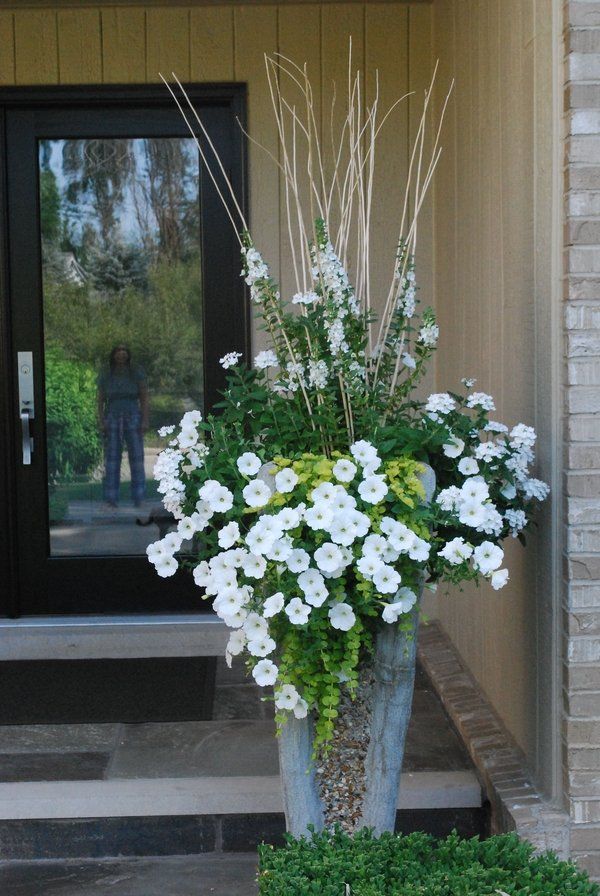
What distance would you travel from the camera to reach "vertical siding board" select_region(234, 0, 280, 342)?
415 cm

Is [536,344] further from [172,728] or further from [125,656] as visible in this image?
[125,656]

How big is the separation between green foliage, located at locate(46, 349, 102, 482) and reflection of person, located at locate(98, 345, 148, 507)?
0.04 meters

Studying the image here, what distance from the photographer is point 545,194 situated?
98.2 inches

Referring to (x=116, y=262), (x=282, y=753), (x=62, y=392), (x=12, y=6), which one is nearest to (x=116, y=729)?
(x=282, y=753)

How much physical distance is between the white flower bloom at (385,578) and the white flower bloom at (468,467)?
0.34 metres

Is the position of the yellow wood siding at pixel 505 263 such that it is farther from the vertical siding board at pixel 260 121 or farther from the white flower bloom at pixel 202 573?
the white flower bloom at pixel 202 573

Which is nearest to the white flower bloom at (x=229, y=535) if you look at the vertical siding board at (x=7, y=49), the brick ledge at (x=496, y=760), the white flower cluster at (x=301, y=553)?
the white flower cluster at (x=301, y=553)

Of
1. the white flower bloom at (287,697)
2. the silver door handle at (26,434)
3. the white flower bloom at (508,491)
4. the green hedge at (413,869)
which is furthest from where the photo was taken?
the silver door handle at (26,434)

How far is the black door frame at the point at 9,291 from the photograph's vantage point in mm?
4188

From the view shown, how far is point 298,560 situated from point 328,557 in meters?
Result: 0.06

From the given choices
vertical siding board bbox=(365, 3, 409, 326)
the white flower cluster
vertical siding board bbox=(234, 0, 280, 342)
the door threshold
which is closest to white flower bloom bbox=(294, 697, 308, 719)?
the white flower cluster

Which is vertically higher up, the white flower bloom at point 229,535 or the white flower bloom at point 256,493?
the white flower bloom at point 256,493

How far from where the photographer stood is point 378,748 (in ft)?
7.34

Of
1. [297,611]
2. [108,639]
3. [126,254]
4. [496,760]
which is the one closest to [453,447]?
[297,611]
